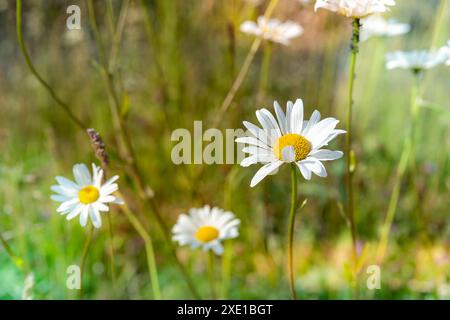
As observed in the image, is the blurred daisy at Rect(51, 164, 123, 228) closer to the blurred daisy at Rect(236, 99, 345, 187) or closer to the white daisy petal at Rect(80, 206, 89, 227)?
the white daisy petal at Rect(80, 206, 89, 227)

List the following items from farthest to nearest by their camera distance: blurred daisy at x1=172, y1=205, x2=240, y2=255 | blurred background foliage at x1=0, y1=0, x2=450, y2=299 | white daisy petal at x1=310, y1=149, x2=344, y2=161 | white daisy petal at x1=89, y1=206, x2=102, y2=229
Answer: blurred background foliage at x1=0, y1=0, x2=450, y2=299
blurred daisy at x1=172, y1=205, x2=240, y2=255
white daisy petal at x1=89, y1=206, x2=102, y2=229
white daisy petal at x1=310, y1=149, x2=344, y2=161

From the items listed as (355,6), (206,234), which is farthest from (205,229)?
(355,6)

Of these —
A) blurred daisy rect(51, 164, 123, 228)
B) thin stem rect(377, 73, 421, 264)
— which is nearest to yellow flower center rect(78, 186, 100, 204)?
blurred daisy rect(51, 164, 123, 228)

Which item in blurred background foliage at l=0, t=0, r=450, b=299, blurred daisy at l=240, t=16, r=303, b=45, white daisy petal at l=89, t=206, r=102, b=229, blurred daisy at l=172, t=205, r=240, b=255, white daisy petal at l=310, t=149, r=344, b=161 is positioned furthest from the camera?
blurred background foliage at l=0, t=0, r=450, b=299

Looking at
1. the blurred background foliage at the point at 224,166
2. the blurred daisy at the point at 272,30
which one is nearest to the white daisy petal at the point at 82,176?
the blurred background foliage at the point at 224,166

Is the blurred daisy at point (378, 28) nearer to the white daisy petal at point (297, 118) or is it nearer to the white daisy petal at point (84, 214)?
the white daisy petal at point (297, 118)
